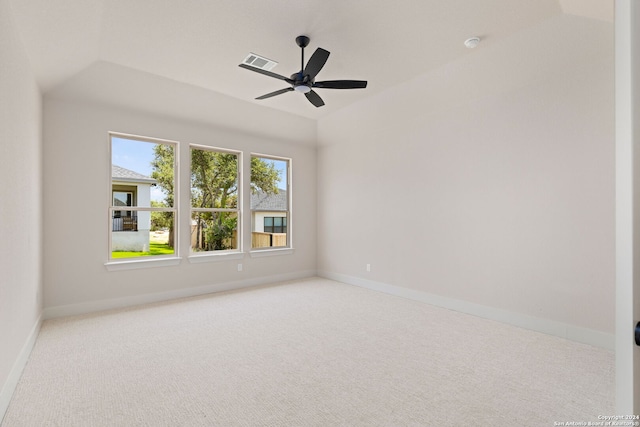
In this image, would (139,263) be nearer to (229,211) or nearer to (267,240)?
(229,211)

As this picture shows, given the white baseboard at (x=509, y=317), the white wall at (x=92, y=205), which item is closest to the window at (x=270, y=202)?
the white wall at (x=92, y=205)

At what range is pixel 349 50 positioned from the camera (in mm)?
3426

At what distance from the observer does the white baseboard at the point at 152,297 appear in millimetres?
3916

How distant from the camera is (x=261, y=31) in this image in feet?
10.2

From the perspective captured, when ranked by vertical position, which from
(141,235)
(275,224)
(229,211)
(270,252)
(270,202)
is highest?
(270,202)

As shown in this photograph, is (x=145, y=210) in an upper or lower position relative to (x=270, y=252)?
upper

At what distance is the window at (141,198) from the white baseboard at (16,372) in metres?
1.47

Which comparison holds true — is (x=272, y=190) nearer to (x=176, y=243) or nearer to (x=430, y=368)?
(x=176, y=243)

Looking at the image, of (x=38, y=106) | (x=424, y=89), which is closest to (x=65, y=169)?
(x=38, y=106)

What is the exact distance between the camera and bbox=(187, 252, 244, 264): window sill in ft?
16.3

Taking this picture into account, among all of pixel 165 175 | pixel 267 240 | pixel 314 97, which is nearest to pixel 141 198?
pixel 165 175

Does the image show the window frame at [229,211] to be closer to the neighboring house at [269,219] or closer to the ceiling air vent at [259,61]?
the neighboring house at [269,219]

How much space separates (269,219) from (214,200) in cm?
113

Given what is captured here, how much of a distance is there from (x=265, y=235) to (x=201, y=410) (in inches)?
161
